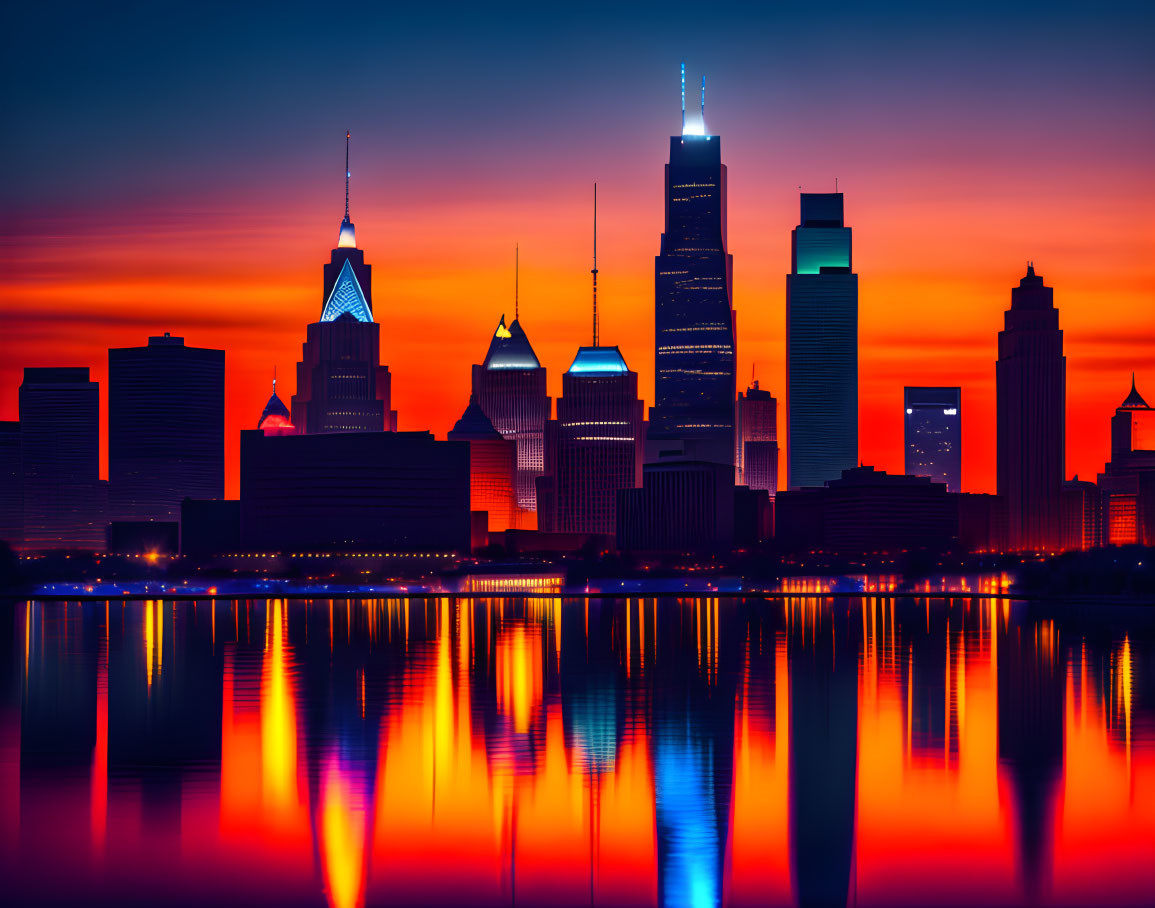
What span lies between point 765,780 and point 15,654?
70.0 m

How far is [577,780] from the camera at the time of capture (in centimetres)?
4953

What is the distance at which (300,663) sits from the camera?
94.6 m

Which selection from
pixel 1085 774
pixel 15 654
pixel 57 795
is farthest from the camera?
pixel 15 654

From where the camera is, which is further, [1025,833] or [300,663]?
[300,663]

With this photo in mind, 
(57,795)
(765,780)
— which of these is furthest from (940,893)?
(57,795)

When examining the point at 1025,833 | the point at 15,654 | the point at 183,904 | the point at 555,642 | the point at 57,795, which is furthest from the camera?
the point at 555,642

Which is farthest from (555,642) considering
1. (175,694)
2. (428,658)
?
(175,694)

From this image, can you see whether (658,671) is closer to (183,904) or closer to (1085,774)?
(1085,774)

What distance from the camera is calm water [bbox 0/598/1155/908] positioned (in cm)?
3675

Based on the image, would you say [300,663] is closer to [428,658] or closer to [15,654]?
[428,658]

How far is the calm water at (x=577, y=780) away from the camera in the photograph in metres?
36.8

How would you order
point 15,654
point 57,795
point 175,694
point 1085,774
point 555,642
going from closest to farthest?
point 57,795, point 1085,774, point 175,694, point 15,654, point 555,642

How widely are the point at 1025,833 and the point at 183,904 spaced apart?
2075 cm

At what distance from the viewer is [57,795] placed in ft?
154
